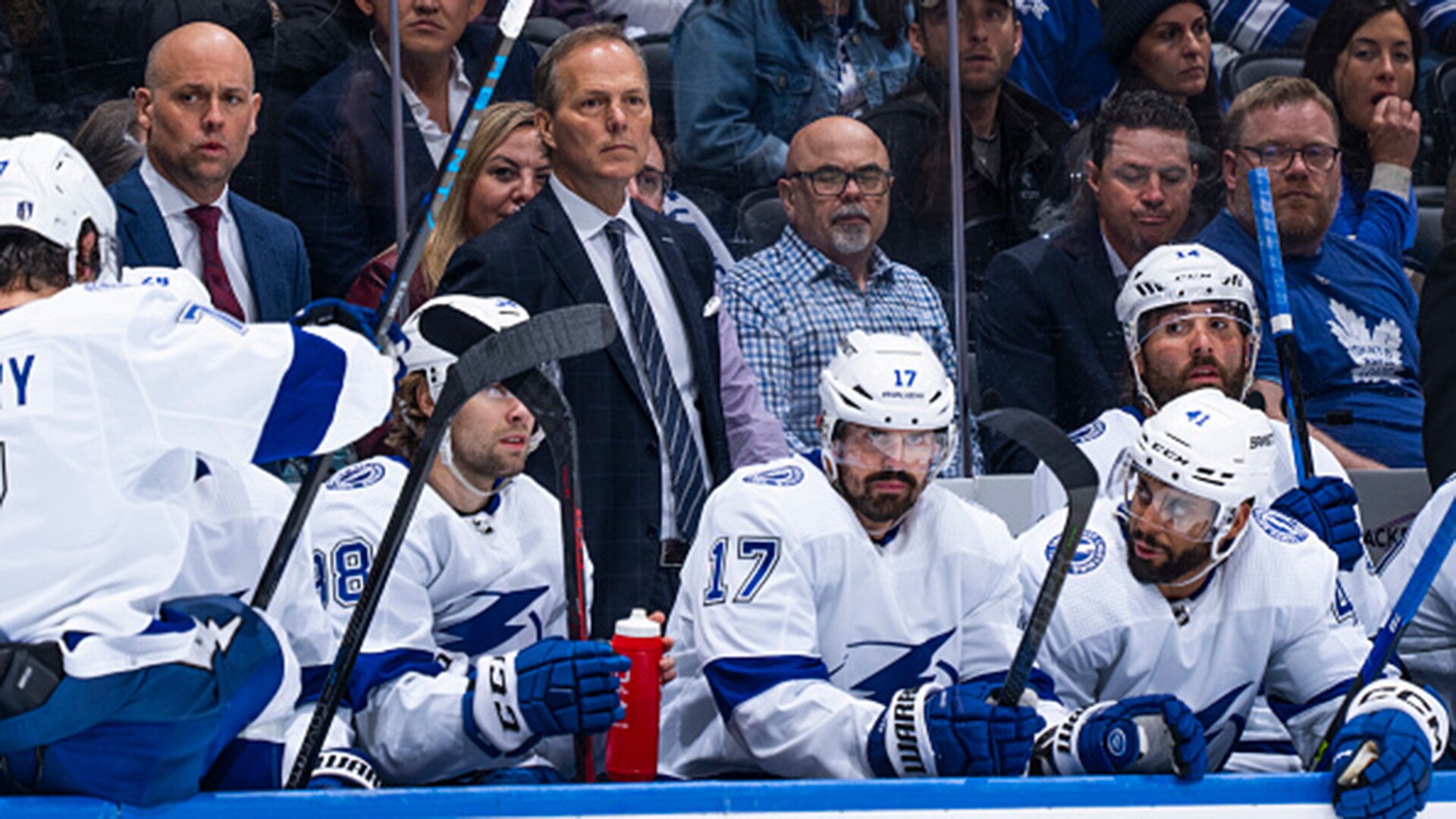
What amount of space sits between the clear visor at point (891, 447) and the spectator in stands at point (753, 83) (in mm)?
1155

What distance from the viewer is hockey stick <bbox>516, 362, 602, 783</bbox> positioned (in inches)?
98.7

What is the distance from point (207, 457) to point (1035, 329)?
2.04 meters

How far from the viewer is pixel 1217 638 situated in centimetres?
290

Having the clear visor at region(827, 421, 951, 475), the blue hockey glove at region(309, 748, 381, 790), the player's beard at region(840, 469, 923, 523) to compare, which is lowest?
the blue hockey glove at region(309, 748, 381, 790)

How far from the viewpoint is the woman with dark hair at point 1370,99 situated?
13.9 ft

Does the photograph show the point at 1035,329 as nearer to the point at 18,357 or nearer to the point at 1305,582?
the point at 1305,582

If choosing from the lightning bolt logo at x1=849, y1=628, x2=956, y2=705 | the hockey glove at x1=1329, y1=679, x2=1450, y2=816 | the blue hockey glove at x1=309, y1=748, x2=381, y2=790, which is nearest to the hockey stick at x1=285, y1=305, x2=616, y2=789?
the blue hockey glove at x1=309, y1=748, x2=381, y2=790

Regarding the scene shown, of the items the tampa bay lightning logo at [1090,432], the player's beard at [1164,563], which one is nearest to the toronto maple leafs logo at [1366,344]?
the tampa bay lightning logo at [1090,432]

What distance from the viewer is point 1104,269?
398 centimetres

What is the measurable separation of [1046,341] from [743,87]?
80 cm

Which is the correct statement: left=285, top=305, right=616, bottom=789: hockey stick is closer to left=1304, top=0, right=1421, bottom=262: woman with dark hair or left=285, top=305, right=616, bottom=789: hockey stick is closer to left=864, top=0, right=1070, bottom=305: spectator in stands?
left=864, top=0, right=1070, bottom=305: spectator in stands

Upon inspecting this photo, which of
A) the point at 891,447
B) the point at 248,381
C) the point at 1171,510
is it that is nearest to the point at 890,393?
the point at 891,447

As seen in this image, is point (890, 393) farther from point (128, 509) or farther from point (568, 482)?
point (128, 509)

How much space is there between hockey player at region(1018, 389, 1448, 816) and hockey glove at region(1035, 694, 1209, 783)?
0.42 metres
